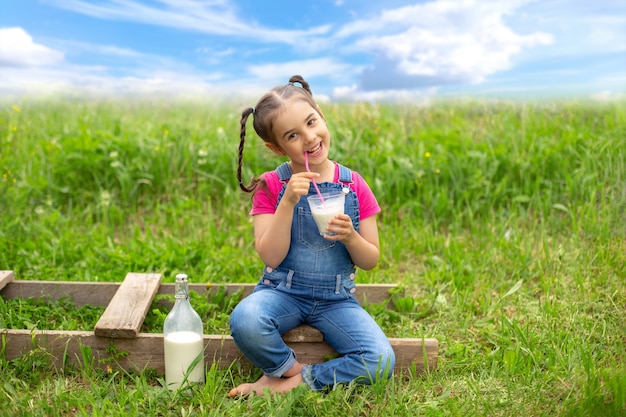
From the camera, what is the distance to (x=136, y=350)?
2705mm

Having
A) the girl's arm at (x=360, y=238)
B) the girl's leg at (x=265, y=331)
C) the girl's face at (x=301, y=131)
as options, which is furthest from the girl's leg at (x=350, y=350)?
the girl's face at (x=301, y=131)

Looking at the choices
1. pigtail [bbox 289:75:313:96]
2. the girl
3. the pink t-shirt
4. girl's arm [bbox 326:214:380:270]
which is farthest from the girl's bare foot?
pigtail [bbox 289:75:313:96]

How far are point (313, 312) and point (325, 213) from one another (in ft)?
1.63

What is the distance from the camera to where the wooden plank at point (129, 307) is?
8.73 ft

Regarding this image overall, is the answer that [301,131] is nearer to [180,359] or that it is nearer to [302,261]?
[302,261]

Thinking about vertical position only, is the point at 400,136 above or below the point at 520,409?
above

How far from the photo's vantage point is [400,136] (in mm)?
5375

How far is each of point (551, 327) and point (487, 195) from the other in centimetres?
174

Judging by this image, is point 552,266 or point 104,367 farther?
point 552,266

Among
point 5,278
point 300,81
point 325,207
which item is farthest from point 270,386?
point 5,278

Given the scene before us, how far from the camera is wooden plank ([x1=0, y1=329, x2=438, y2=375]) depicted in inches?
106

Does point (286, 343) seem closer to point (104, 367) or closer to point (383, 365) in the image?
point (383, 365)

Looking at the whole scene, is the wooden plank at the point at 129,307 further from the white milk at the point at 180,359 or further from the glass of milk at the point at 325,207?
the glass of milk at the point at 325,207

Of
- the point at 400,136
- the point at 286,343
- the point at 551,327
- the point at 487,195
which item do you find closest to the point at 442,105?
the point at 400,136
